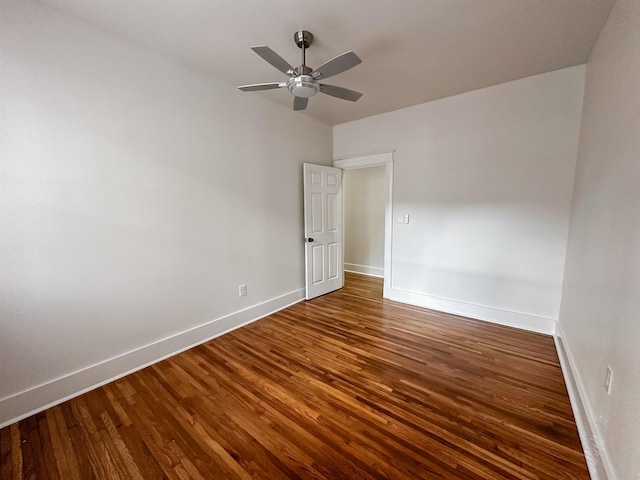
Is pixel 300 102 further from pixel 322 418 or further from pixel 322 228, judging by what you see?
pixel 322 418

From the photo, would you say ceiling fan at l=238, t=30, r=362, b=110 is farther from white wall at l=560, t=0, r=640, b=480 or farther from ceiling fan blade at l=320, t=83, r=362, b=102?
white wall at l=560, t=0, r=640, b=480

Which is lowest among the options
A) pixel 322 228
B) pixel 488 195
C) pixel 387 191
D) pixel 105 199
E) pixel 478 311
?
pixel 478 311

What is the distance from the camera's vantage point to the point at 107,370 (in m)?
2.03

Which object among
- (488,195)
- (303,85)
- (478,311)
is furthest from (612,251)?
(303,85)

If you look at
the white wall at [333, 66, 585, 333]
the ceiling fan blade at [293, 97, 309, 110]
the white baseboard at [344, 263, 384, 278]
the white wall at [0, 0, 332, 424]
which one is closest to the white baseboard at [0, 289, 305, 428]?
the white wall at [0, 0, 332, 424]

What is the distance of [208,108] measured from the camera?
2.55m

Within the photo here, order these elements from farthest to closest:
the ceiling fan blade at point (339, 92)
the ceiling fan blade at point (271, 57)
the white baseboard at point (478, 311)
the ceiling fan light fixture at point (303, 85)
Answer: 1. the white baseboard at point (478, 311)
2. the ceiling fan blade at point (339, 92)
3. the ceiling fan light fixture at point (303, 85)
4. the ceiling fan blade at point (271, 57)

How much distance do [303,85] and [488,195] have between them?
245 centimetres

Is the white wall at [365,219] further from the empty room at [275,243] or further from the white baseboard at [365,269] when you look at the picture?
the empty room at [275,243]

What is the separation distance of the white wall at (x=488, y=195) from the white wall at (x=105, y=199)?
6.98 ft

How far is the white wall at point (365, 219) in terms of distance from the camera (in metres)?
5.04

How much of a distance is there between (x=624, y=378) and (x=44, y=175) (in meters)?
3.48

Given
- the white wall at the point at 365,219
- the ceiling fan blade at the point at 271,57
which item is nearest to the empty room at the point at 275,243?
the ceiling fan blade at the point at 271,57

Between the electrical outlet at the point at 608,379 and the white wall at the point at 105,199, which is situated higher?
the white wall at the point at 105,199
